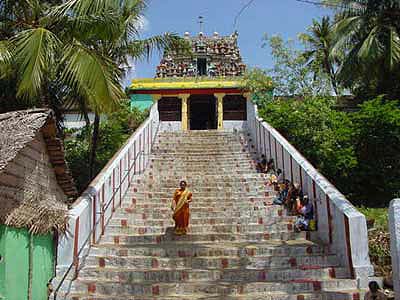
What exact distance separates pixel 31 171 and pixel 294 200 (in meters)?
5.48

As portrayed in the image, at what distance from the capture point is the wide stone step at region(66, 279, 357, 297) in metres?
7.25

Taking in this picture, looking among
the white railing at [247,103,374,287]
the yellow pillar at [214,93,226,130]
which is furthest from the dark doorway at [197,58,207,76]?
the white railing at [247,103,374,287]

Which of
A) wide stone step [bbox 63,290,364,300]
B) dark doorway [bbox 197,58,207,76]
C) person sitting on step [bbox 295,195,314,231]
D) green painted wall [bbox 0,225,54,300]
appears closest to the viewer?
green painted wall [bbox 0,225,54,300]

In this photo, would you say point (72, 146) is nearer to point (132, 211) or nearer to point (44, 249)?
point (132, 211)

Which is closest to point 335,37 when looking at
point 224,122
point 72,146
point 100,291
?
point 224,122

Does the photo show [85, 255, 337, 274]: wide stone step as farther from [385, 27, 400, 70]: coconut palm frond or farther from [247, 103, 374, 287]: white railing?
[385, 27, 400, 70]: coconut palm frond

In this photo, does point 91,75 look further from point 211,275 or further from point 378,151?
point 378,151

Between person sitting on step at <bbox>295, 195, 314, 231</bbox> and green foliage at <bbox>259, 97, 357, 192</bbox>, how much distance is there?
3986 millimetres

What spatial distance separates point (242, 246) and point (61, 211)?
10.3ft

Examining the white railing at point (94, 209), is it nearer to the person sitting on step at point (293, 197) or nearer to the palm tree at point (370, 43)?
the person sitting on step at point (293, 197)

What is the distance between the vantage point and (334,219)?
8531 millimetres

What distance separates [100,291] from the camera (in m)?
7.35

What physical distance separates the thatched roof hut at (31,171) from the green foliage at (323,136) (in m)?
7.68

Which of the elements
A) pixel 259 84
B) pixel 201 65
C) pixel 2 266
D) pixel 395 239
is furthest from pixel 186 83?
pixel 2 266
